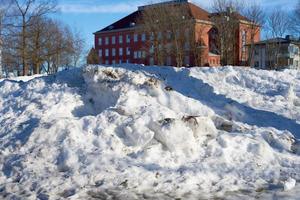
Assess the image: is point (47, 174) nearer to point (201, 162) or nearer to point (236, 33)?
point (201, 162)

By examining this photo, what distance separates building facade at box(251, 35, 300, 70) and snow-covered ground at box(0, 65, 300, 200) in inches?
1306

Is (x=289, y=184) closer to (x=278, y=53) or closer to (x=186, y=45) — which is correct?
(x=186, y=45)

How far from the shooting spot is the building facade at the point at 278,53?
46.3 metres

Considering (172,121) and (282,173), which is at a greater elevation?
(172,121)

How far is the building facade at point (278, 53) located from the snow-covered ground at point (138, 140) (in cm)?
3318

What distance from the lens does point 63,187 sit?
739 centimetres

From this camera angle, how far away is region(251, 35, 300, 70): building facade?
1825 inches

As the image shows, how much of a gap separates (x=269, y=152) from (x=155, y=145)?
7.08 feet

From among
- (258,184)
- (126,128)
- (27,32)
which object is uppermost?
(27,32)

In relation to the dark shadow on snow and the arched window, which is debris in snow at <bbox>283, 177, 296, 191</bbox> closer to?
the dark shadow on snow

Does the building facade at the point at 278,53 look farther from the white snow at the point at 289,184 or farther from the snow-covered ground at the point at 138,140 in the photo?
the white snow at the point at 289,184

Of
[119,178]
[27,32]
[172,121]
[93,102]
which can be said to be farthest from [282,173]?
[27,32]

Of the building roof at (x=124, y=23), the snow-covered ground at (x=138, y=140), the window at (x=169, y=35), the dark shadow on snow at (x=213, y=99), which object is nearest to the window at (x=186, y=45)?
the window at (x=169, y=35)

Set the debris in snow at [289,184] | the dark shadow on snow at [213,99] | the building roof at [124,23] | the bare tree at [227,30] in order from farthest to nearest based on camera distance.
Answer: the building roof at [124,23] < the bare tree at [227,30] < the dark shadow on snow at [213,99] < the debris in snow at [289,184]
